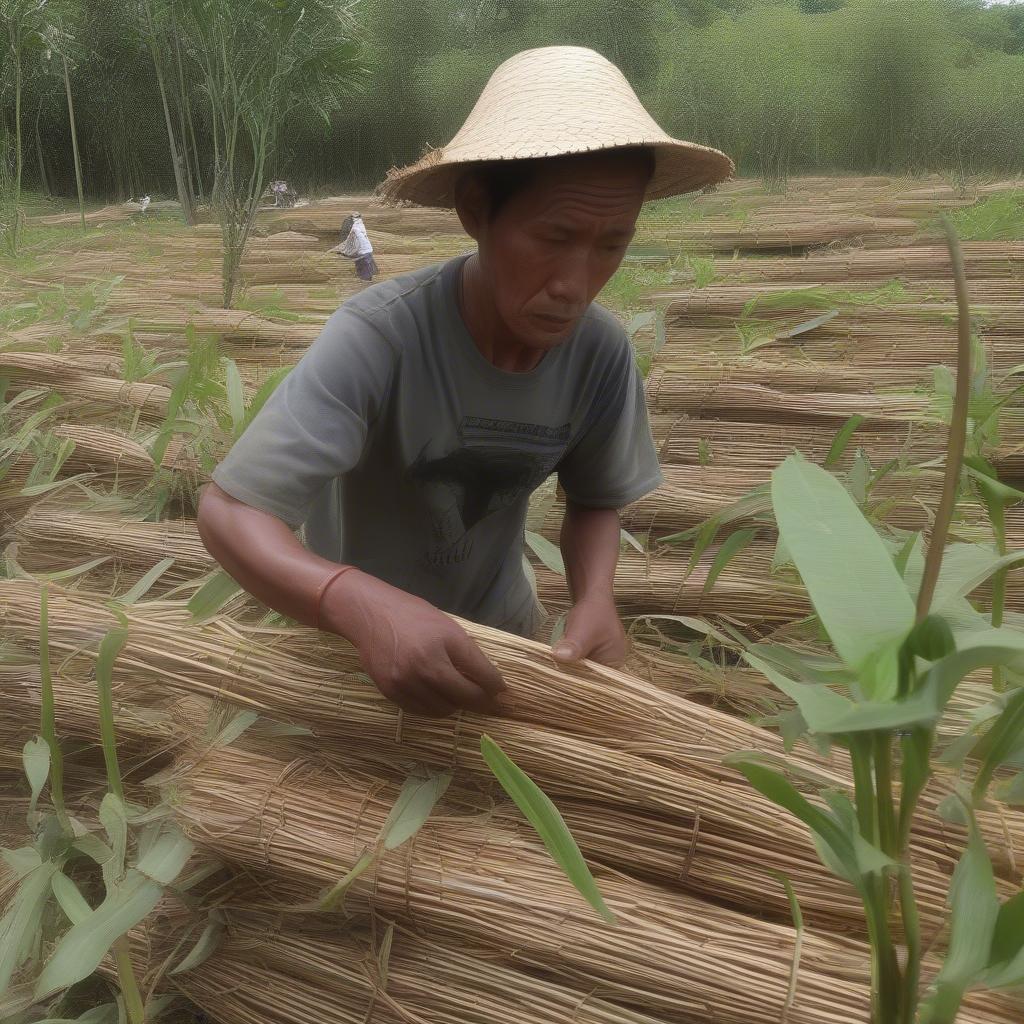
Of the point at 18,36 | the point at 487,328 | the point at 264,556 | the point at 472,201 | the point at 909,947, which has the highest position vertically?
the point at 18,36

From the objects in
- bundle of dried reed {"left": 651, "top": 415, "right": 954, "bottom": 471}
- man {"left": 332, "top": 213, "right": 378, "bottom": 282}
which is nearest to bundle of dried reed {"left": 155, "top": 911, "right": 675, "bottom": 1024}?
bundle of dried reed {"left": 651, "top": 415, "right": 954, "bottom": 471}

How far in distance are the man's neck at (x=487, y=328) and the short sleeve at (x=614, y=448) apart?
0.10m

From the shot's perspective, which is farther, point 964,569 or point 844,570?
point 964,569

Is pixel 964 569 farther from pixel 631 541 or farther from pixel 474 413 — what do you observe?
pixel 631 541

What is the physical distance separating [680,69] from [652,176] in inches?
237

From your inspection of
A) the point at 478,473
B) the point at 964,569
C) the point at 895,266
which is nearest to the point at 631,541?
the point at 478,473

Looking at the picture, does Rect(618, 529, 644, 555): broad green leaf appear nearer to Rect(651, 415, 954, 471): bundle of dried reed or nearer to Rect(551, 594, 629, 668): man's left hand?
Rect(651, 415, 954, 471): bundle of dried reed

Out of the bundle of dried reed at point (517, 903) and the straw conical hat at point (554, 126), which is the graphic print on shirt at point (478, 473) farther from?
the bundle of dried reed at point (517, 903)

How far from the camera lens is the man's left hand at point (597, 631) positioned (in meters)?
0.80

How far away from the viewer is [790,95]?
6574mm

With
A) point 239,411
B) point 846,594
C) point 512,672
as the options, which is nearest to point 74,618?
point 512,672

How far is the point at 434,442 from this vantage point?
0.91 m

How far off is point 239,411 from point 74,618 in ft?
1.88

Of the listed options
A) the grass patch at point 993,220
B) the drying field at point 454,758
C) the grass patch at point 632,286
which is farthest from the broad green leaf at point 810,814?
the grass patch at point 993,220
